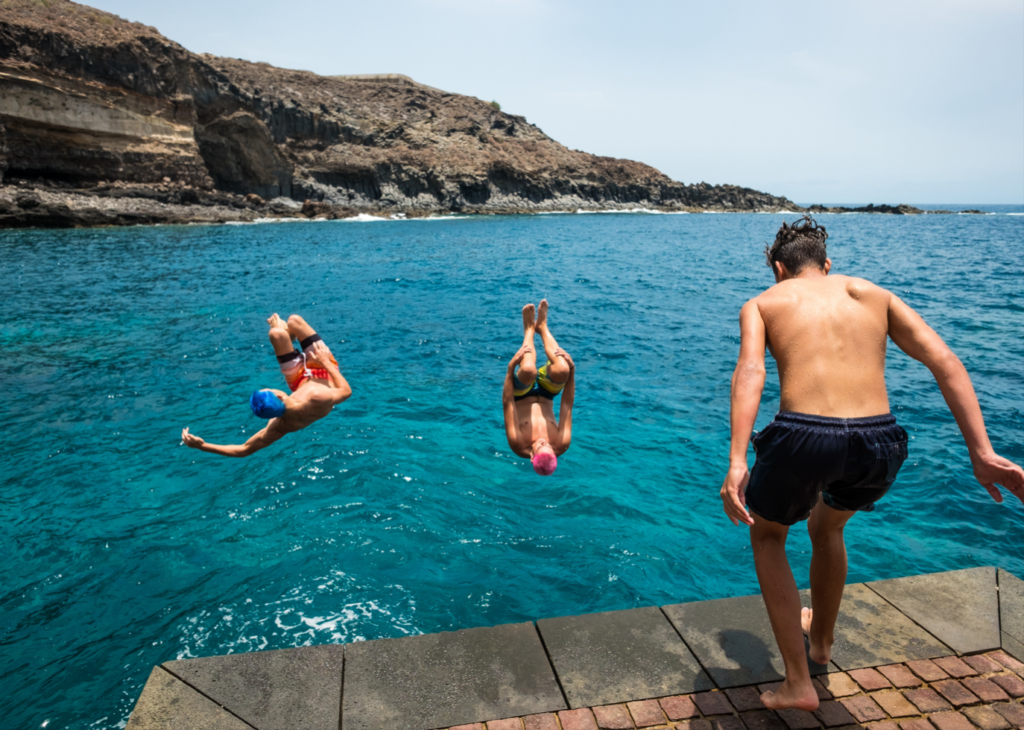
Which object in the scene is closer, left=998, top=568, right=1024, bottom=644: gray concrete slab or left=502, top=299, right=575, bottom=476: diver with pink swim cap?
left=998, top=568, right=1024, bottom=644: gray concrete slab

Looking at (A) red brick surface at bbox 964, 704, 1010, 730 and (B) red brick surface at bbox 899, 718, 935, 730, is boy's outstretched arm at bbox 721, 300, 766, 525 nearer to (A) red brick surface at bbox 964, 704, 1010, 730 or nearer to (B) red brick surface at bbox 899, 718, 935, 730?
(B) red brick surface at bbox 899, 718, 935, 730

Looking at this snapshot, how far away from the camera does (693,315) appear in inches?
838

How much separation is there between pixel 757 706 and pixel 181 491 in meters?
8.66

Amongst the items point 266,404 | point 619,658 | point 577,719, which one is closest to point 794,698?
point 619,658

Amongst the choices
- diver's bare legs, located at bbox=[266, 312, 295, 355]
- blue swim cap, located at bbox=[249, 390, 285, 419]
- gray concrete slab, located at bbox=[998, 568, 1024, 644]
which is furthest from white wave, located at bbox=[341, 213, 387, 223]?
gray concrete slab, located at bbox=[998, 568, 1024, 644]

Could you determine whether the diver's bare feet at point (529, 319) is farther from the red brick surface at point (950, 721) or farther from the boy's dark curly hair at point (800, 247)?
the red brick surface at point (950, 721)

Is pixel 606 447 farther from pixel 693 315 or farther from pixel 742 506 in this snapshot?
pixel 693 315

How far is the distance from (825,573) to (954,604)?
191 centimetres

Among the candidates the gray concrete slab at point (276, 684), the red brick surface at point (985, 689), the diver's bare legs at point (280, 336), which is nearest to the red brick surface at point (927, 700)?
the red brick surface at point (985, 689)

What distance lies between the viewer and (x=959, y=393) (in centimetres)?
296

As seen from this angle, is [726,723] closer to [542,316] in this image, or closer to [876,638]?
[876,638]

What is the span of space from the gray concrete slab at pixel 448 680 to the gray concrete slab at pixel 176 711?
2.62 feet

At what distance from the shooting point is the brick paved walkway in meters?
3.51

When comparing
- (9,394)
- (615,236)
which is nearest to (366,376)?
(9,394)
